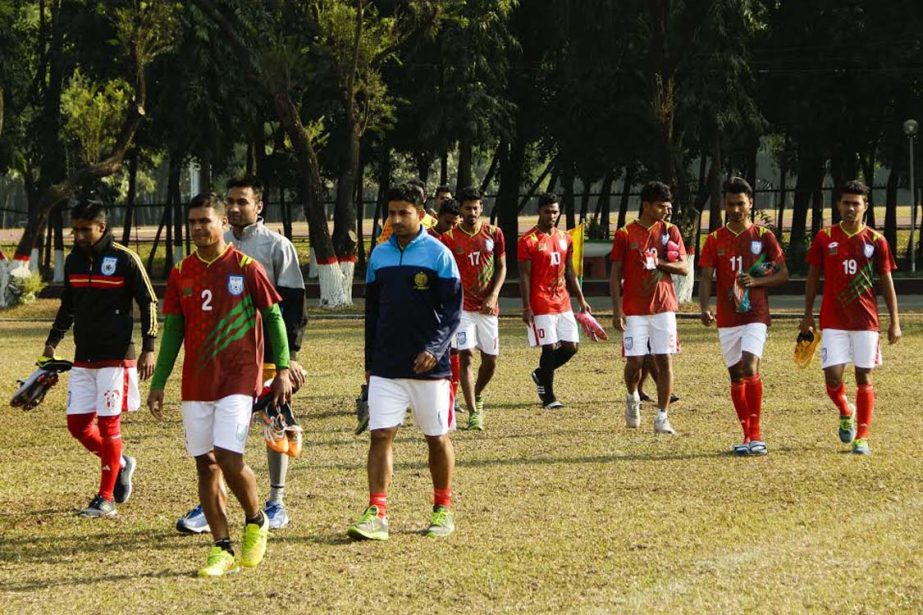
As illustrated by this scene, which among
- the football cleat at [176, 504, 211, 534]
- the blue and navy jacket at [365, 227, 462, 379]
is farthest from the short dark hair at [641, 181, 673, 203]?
the football cleat at [176, 504, 211, 534]

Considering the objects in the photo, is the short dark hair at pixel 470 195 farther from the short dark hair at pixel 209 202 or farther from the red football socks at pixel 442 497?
the short dark hair at pixel 209 202

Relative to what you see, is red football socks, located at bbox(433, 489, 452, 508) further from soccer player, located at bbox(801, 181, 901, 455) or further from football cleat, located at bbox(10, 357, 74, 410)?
soccer player, located at bbox(801, 181, 901, 455)

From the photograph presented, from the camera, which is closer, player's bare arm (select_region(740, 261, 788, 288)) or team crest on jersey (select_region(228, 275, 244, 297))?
team crest on jersey (select_region(228, 275, 244, 297))

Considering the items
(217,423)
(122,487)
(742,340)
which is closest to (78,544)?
(122,487)

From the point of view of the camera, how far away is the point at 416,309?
8078mm

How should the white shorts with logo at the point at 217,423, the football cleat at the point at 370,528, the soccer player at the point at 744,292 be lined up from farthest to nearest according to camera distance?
the soccer player at the point at 744,292 → the football cleat at the point at 370,528 → the white shorts with logo at the point at 217,423

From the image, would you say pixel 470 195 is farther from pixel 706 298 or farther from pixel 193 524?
pixel 193 524

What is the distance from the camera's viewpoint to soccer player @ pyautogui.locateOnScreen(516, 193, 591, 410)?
545 inches

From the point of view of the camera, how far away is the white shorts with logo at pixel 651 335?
1220 centimetres

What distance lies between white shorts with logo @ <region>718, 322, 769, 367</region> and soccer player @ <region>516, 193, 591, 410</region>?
278 centimetres

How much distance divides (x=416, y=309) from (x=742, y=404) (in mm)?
4016

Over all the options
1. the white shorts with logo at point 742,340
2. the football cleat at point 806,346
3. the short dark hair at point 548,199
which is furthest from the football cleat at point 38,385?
the football cleat at point 806,346

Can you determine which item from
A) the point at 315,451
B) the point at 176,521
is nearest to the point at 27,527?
the point at 176,521

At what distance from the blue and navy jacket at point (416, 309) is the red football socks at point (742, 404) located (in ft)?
12.2
